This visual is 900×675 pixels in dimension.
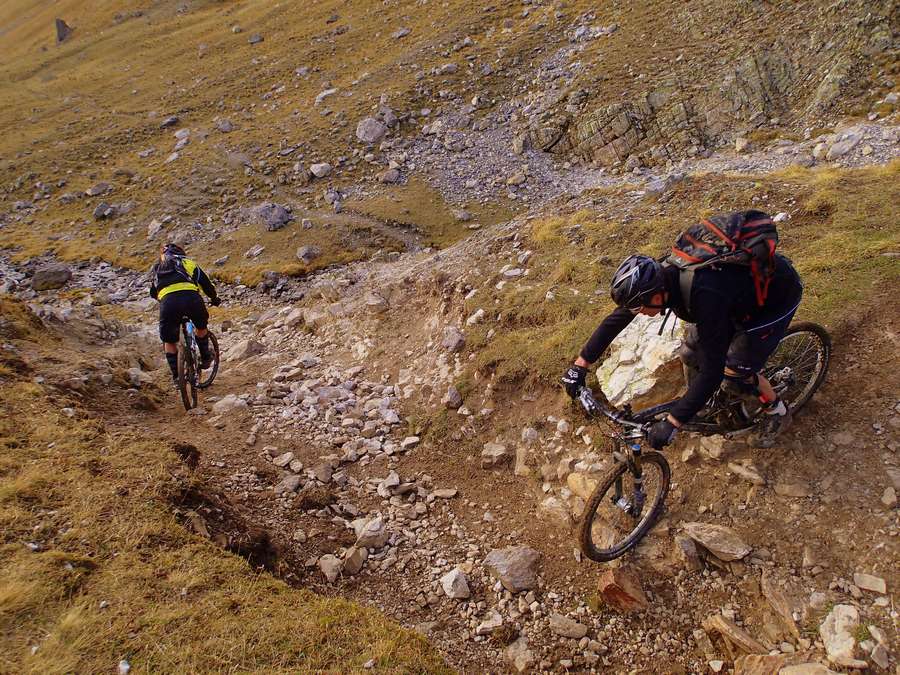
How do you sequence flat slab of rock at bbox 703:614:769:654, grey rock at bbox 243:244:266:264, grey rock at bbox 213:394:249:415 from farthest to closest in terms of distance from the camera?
grey rock at bbox 243:244:266:264 < grey rock at bbox 213:394:249:415 < flat slab of rock at bbox 703:614:769:654

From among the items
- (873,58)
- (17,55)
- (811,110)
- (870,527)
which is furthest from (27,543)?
(17,55)

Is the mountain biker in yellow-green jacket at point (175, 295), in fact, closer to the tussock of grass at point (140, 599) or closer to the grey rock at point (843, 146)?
the tussock of grass at point (140, 599)

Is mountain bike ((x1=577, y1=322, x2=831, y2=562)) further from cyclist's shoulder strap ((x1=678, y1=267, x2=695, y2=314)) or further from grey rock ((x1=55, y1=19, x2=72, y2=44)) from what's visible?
grey rock ((x1=55, y1=19, x2=72, y2=44))

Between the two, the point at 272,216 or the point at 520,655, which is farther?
the point at 272,216

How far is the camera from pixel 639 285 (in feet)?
14.5

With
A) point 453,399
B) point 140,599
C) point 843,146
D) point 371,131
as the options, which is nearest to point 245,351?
point 453,399

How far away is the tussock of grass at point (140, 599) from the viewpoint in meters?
4.23

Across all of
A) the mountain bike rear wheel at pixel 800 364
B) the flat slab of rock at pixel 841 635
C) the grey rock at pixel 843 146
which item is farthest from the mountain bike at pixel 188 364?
the grey rock at pixel 843 146

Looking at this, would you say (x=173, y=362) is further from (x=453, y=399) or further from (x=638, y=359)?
(x=638, y=359)

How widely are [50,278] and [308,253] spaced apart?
15.0 m

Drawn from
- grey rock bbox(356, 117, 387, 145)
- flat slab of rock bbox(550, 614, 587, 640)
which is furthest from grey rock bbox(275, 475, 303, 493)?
grey rock bbox(356, 117, 387, 145)

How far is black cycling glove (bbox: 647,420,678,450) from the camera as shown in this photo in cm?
476

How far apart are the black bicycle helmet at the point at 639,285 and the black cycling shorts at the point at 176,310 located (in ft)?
26.2

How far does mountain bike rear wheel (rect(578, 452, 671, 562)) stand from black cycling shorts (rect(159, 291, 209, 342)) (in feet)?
25.6
